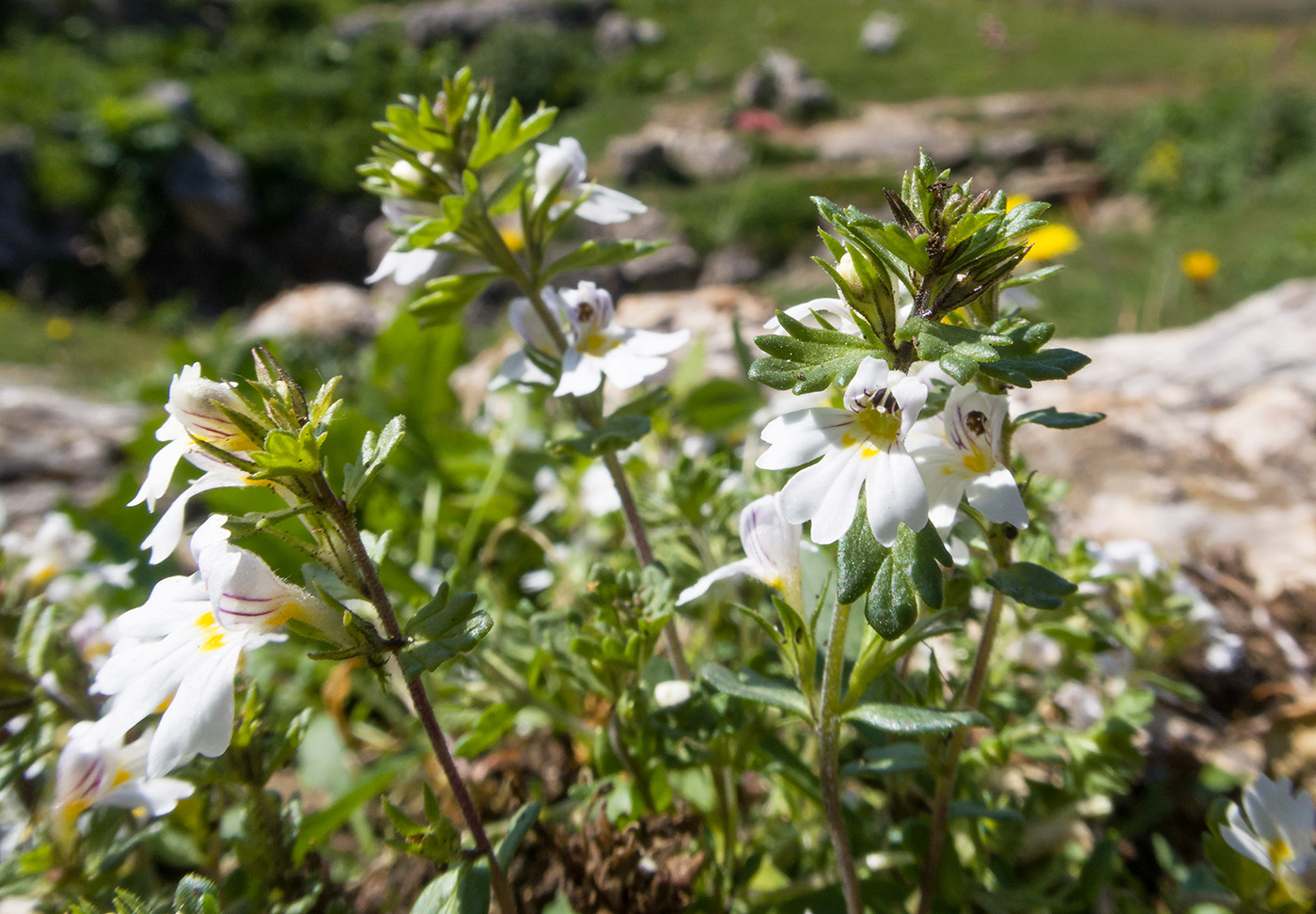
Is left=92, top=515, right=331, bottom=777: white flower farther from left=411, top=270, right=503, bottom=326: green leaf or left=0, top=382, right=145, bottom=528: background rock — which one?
left=0, top=382, right=145, bottom=528: background rock

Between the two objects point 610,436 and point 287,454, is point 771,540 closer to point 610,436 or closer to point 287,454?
point 610,436

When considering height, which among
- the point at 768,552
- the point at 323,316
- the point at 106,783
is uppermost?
the point at 768,552

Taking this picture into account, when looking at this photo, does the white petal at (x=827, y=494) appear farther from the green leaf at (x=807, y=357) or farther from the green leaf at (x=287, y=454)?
the green leaf at (x=287, y=454)

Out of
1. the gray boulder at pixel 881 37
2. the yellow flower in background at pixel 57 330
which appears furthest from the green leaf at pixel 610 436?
the gray boulder at pixel 881 37

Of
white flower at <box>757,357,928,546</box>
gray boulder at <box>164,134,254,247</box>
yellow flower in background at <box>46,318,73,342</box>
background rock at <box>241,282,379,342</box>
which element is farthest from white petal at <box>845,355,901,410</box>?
gray boulder at <box>164,134,254,247</box>

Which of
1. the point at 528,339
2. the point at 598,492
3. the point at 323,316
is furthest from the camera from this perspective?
the point at 323,316

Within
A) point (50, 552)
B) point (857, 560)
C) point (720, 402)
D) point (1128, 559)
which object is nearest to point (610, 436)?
point (857, 560)
